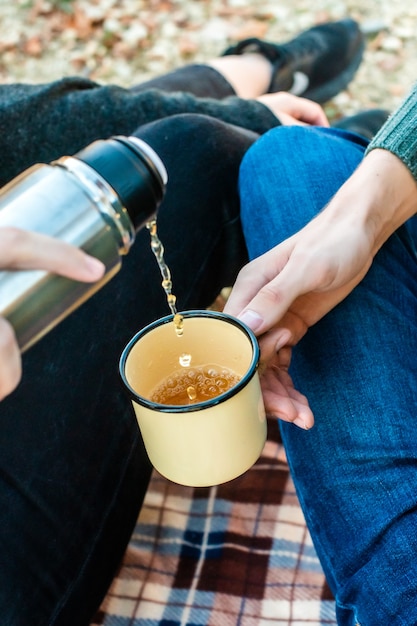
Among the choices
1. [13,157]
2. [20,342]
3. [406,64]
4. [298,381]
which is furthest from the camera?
[406,64]

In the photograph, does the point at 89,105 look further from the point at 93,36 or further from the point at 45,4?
the point at 45,4

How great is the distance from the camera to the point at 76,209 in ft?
1.96

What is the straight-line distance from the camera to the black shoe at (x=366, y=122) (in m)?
1.73

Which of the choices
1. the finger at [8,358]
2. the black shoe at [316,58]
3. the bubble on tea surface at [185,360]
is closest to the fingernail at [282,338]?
the bubble on tea surface at [185,360]

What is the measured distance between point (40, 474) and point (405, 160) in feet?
2.04

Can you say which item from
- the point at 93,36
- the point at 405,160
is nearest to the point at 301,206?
the point at 405,160

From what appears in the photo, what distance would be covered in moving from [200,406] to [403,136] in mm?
507

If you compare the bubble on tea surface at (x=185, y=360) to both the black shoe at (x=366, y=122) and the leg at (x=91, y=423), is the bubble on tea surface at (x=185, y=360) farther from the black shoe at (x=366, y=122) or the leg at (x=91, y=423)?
the black shoe at (x=366, y=122)

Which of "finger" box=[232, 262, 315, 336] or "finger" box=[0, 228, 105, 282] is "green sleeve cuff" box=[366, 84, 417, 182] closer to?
"finger" box=[232, 262, 315, 336]

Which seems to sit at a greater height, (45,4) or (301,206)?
(301,206)

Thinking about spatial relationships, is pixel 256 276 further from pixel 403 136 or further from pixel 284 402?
pixel 403 136

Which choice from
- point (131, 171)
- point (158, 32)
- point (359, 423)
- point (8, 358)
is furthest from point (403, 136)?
point (158, 32)

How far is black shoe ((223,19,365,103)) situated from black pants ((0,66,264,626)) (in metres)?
0.82

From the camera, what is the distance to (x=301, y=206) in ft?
3.33
